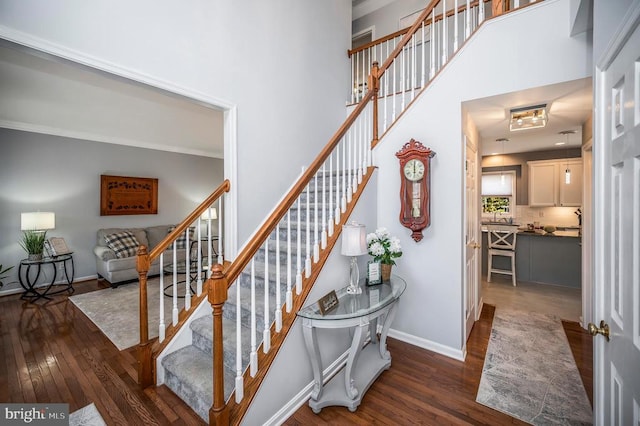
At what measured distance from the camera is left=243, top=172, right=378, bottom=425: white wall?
169 cm

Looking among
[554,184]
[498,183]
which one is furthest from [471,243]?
[498,183]

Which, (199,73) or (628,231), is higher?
(199,73)

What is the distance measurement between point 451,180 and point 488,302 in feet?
8.20

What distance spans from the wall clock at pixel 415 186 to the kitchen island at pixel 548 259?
139 inches

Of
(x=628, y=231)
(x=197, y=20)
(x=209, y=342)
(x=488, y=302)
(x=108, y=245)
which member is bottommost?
(x=488, y=302)

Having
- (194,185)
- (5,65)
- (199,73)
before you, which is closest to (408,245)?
(199,73)

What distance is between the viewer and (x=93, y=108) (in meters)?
3.88

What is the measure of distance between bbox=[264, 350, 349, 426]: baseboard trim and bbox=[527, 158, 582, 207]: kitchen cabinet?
19.6ft

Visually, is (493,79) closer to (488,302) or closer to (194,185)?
(488,302)

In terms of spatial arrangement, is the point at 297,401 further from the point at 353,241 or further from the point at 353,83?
the point at 353,83

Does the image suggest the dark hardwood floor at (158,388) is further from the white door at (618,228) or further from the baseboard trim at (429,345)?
the white door at (618,228)

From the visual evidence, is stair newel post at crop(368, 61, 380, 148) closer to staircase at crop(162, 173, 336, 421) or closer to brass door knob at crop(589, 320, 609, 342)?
staircase at crop(162, 173, 336, 421)

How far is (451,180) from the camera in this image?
8.50ft

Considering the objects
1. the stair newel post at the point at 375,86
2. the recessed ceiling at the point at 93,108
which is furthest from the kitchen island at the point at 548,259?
the recessed ceiling at the point at 93,108
